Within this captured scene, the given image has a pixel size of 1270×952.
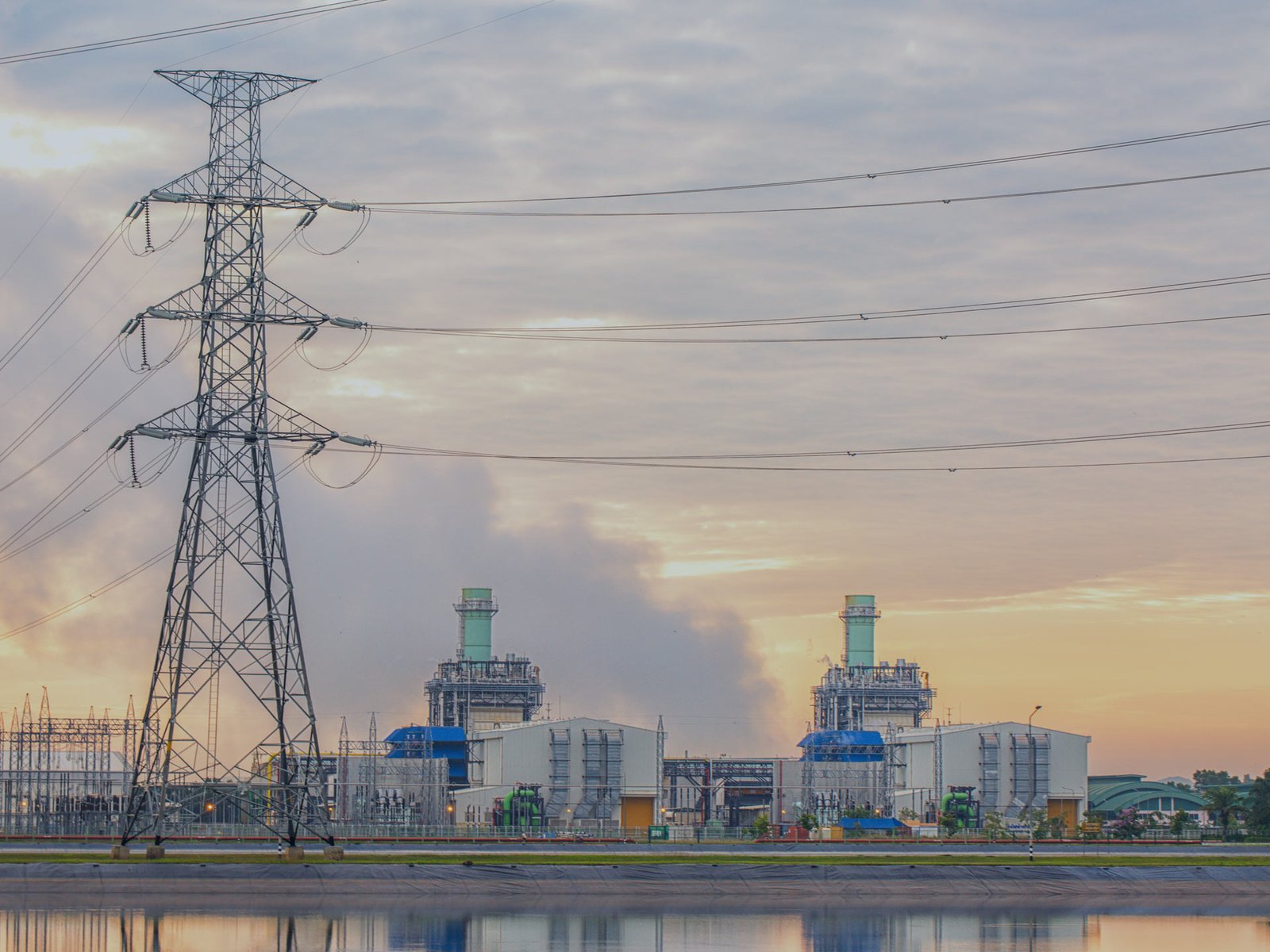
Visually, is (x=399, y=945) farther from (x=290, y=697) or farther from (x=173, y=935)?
(x=290, y=697)

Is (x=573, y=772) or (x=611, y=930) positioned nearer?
(x=611, y=930)

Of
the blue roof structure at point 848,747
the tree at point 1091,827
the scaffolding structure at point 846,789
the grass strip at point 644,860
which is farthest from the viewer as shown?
the blue roof structure at point 848,747

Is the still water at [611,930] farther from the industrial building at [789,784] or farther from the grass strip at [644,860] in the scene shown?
the industrial building at [789,784]

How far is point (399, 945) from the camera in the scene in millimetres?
42656

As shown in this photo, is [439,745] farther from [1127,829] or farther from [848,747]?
[1127,829]

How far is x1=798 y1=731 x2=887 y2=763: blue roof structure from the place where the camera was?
128m

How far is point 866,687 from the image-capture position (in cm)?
14275

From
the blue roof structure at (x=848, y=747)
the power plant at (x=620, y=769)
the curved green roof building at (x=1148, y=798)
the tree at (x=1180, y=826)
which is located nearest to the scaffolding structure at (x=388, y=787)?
the power plant at (x=620, y=769)

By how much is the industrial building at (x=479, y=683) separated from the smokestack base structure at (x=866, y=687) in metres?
27.7

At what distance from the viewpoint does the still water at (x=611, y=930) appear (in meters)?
43.1

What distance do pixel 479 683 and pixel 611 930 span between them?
83.0 meters

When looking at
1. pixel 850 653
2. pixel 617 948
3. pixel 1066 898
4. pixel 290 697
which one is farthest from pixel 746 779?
pixel 617 948

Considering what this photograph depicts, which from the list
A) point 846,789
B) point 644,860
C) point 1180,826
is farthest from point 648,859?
point 846,789

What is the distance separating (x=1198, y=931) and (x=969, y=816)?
70.8m
